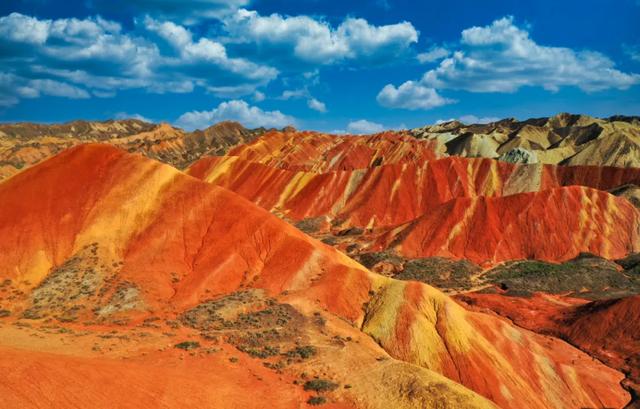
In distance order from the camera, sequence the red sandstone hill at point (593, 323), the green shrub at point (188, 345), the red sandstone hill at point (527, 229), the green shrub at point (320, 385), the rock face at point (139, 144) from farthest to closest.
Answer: the rock face at point (139, 144), the red sandstone hill at point (527, 229), the red sandstone hill at point (593, 323), the green shrub at point (188, 345), the green shrub at point (320, 385)

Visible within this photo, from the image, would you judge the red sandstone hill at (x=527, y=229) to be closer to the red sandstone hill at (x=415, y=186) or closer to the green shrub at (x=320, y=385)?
the red sandstone hill at (x=415, y=186)

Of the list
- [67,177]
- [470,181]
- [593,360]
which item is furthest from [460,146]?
[67,177]

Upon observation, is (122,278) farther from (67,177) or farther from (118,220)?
(67,177)

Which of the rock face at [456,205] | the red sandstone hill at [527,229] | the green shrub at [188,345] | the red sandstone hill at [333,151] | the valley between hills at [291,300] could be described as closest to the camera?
the valley between hills at [291,300]

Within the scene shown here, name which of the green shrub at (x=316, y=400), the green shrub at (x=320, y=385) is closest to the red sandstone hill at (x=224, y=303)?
the green shrub at (x=320, y=385)

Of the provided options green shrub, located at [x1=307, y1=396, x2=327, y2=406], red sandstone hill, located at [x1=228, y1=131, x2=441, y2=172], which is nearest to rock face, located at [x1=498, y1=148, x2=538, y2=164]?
red sandstone hill, located at [x1=228, y1=131, x2=441, y2=172]

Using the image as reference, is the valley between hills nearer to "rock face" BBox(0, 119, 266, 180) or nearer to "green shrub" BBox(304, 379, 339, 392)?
"green shrub" BBox(304, 379, 339, 392)
